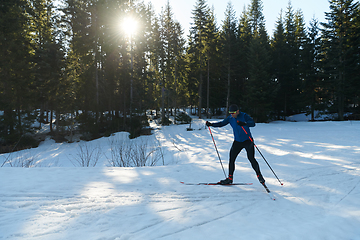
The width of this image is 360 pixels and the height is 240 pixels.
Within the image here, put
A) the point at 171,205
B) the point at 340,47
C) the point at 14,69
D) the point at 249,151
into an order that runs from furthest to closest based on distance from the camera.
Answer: the point at 340,47, the point at 14,69, the point at 249,151, the point at 171,205

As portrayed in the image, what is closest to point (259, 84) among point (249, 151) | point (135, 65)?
point (135, 65)

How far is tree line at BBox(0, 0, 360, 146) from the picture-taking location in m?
20.1

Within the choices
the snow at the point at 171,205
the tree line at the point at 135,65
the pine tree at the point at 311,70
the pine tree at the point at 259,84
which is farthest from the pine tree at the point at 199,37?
the snow at the point at 171,205

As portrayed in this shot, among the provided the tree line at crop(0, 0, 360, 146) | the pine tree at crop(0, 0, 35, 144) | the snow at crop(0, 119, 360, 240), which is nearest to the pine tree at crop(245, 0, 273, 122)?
the tree line at crop(0, 0, 360, 146)

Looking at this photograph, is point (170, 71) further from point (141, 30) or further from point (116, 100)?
point (116, 100)

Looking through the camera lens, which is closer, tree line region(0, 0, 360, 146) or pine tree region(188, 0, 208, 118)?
tree line region(0, 0, 360, 146)

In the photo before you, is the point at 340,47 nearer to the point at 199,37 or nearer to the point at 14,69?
the point at 199,37

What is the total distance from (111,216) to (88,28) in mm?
26101

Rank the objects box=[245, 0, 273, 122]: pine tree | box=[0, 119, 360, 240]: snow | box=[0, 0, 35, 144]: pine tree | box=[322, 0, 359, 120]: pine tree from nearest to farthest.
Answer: box=[0, 119, 360, 240]: snow
box=[0, 0, 35, 144]: pine tree
box=[322, 0, 359, 120]: pine tree
box=[245, 0, 273, 122]: pine tree

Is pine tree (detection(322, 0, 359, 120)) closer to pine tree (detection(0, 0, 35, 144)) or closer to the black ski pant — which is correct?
the black ski pant

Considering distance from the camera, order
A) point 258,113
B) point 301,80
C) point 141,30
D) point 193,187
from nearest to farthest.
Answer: point 193,187
point 141,30
point 258,113
point 301,80

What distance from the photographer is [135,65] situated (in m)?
26.3

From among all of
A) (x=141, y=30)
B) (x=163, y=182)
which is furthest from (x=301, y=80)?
(x=163, y=182)

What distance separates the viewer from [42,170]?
671 cm
